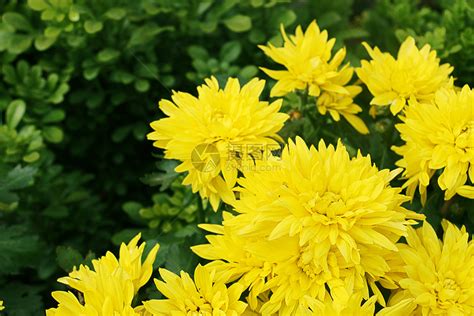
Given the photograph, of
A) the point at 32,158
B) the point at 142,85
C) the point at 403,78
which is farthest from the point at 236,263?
the point at 142,85

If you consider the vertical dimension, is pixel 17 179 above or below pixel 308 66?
below

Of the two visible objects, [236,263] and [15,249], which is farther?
[15,249]

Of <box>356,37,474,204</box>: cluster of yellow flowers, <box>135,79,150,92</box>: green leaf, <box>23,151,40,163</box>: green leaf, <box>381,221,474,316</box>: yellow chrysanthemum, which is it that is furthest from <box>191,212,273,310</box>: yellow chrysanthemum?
<box>135,79,150,92</box>: green leaf

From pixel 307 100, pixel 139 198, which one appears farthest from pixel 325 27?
pixel 139 198

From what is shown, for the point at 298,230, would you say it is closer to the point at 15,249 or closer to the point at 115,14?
the point at 15,249

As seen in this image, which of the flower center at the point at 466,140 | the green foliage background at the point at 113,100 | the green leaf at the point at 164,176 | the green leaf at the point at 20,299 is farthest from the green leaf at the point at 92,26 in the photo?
the flower center at the point at 466,140

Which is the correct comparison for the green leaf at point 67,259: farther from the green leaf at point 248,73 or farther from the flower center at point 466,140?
the flower center at point 466,140

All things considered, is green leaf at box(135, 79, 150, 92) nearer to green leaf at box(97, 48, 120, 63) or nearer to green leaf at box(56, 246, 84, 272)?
green leaf at box(97, 48, 120, 63)
